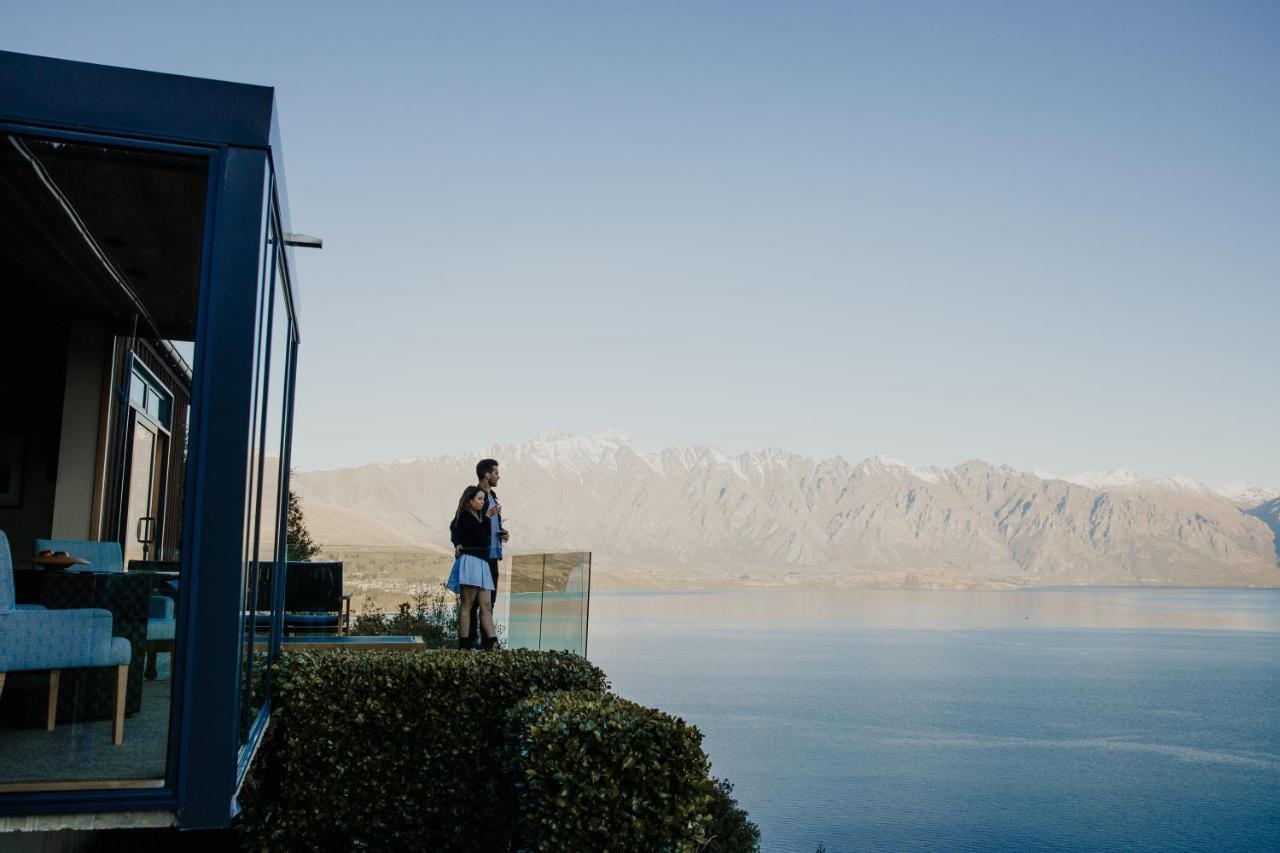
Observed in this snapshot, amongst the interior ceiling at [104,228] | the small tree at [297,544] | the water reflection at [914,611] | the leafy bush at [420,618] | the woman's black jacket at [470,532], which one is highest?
the interior ceiling at [104,228]

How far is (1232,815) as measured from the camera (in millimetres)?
40438

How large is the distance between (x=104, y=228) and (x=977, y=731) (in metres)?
50.3

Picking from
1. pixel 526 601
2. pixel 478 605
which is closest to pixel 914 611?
pixel 526 601

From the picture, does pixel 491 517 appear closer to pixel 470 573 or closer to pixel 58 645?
pixel 470 573

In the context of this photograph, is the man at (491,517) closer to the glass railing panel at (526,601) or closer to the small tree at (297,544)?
the glass railing panel at (526,601)

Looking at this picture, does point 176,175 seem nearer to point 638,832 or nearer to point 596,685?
point 638,832

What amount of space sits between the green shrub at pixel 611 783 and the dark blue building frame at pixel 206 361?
131 cm

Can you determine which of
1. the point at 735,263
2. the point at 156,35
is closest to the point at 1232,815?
the point at 156,35

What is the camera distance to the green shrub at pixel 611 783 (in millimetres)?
4273

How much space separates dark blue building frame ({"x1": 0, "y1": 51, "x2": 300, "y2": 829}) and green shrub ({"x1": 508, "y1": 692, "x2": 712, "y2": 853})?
1308 millimetres

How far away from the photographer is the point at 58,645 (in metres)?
3.39

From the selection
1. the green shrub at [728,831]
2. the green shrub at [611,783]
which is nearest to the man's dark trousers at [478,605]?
the green shrub at [611,783]

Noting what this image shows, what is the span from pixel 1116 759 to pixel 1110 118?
53.6 metres

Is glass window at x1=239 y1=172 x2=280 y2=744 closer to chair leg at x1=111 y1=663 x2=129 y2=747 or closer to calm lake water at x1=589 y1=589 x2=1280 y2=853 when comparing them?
chair leg at x1=111 y1=663 x2=129 y2=747
